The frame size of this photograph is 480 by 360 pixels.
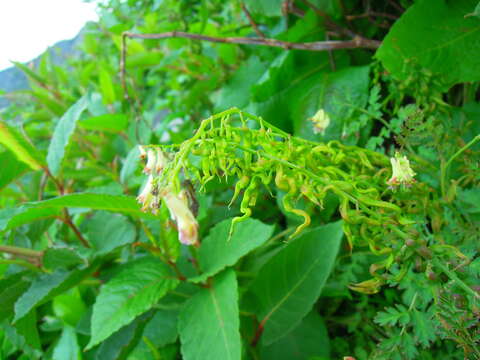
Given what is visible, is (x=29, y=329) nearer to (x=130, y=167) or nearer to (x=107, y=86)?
(x=130, y=167)

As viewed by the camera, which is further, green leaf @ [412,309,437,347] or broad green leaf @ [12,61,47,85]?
broad green leaf @ [12,61,47,85]

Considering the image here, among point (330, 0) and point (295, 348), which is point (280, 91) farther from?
point (295, 348)

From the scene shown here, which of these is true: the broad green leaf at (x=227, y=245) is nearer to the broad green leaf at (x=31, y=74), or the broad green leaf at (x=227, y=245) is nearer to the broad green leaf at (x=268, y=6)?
the broad green leaf at (x=268, y=6)

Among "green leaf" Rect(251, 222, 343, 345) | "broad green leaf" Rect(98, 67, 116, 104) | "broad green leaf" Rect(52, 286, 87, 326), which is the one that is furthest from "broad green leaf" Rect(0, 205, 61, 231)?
"broad green leaf" Rect(98, 67, 116, 104)

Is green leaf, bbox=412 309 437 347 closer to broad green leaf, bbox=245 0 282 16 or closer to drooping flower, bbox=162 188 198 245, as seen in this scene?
drooping flower, bbox=162 188 198 245

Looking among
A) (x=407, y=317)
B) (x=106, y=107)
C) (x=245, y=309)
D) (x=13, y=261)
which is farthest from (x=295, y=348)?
(x=106, y=107)

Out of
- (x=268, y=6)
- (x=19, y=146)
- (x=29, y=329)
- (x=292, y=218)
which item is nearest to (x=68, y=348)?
(x=29, y=329)
